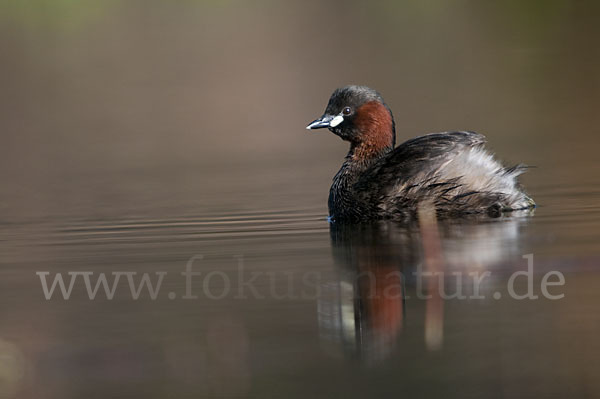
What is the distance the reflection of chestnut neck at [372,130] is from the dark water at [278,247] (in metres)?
0.56

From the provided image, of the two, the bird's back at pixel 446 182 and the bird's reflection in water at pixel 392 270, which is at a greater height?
the bird's back at pixel 446 182

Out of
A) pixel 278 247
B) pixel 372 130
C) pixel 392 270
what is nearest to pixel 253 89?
pixel 372 130

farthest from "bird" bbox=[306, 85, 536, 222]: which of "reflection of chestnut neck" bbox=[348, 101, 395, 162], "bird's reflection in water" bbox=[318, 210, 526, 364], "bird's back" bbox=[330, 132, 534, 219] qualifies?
"reflection of chestnut neck" bbox=[348, 101, 395, 162]

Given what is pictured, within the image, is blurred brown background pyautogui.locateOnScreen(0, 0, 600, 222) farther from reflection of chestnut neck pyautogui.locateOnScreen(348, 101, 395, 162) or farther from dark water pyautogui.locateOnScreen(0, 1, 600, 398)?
reflection of chestnut neck pyautogui.locateOnScreen(348, 101, 395, 162)

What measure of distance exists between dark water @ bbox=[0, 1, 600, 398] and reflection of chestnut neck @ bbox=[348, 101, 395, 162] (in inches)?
21.9

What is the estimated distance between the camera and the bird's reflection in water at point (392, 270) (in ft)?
16.1

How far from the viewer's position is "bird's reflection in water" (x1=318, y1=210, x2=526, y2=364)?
492 cm

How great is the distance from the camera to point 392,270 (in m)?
6.16

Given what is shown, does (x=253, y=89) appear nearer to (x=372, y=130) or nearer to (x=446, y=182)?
(x=372, y=130)

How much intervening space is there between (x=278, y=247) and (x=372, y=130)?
220 cm

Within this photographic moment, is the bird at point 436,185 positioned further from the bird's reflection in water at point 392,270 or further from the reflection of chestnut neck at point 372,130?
the reflection of chestnut neck at point 372,130

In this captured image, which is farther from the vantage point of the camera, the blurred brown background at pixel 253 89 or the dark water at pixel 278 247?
the blurred brown background at pixel 253 89

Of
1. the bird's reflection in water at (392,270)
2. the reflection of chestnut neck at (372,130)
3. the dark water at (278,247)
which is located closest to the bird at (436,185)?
the bird's reflection in water at (392,270)

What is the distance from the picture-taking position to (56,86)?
21.8 meters
